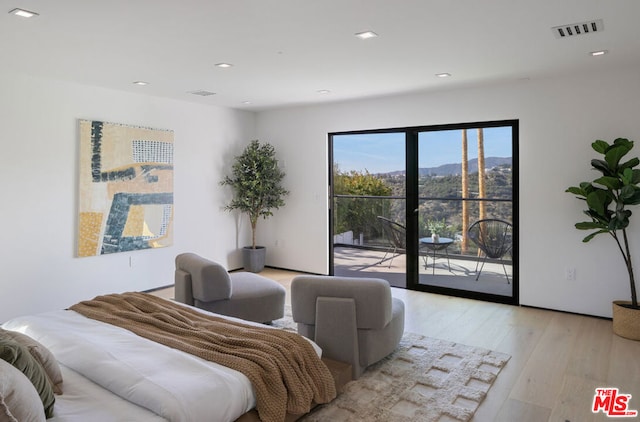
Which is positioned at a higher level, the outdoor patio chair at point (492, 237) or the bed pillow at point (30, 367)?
the outdoor patio chair at point (492, 237)

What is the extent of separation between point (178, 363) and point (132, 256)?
148 inches

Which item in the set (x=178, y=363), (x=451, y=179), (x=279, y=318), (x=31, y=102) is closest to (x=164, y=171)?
(x=31, y=102)

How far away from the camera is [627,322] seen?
403 cm

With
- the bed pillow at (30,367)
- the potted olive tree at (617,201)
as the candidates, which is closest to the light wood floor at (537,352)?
the potted olive tree at (617,201)

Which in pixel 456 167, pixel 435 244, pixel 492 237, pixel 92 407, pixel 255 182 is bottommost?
pixel 92 407

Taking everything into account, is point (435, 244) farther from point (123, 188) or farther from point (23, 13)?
point (23, 13)

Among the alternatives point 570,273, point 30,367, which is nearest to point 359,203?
point 570,273

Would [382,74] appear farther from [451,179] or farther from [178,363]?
[178,363]

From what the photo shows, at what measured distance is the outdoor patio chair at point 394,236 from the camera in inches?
237

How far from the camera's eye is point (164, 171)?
19.5ft

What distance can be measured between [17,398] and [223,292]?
7.94 feet

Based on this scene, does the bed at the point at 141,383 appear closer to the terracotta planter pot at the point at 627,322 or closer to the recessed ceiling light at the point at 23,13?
the recessed ceiling light at the point at 23,13

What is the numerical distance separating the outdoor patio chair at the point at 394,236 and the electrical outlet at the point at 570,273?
1.91 m

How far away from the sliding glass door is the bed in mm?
→ 3358
